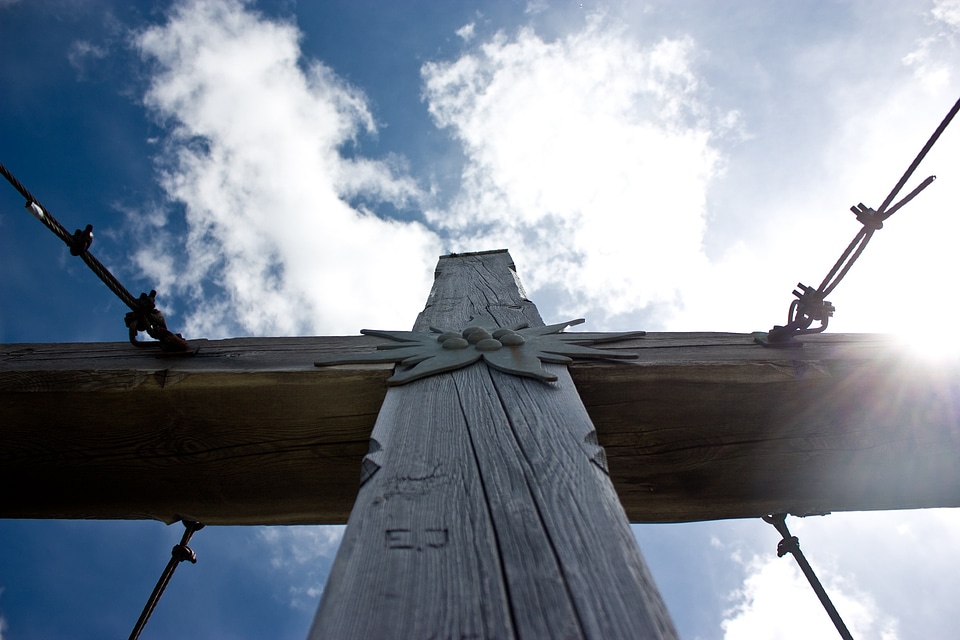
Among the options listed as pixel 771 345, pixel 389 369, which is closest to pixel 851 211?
pixel 771 345

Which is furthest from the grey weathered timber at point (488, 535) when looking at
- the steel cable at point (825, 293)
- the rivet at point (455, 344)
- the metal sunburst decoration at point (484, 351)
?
the steel cable at point (825, 293)

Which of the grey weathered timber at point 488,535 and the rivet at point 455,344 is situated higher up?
the rivet at point 455,344

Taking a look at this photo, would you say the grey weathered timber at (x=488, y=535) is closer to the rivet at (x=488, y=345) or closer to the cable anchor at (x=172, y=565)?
the rivet at (x=488, y=345)

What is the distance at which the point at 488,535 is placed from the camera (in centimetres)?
73

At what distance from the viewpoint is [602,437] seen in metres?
1.42

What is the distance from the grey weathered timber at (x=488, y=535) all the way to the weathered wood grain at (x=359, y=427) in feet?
1.14

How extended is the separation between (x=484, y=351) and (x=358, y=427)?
14.2 inches

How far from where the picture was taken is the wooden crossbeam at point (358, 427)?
1.37 metres

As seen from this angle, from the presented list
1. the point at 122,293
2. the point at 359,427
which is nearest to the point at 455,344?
the point at 359,427

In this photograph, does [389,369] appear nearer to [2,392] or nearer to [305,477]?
[305,477]

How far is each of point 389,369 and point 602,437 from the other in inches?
21.4

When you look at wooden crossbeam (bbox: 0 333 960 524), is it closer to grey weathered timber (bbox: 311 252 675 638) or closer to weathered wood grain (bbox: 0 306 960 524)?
weathered wood grain (bbox: 0 306 960 524)

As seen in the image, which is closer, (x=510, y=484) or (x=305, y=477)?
(x=510, y=484)

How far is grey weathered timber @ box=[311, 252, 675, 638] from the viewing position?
1.98ft
